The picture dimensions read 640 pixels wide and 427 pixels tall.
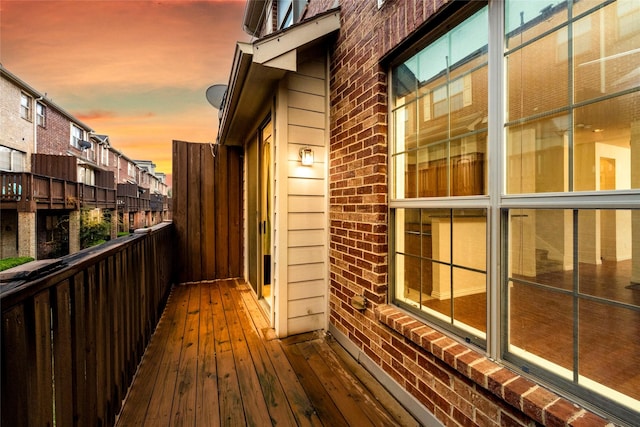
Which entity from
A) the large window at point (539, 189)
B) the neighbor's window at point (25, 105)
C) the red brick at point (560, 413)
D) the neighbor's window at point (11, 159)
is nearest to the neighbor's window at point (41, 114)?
the neighbor's window at point (25, 105)

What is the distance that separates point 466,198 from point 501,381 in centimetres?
87

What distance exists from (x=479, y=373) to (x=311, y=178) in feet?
6.72

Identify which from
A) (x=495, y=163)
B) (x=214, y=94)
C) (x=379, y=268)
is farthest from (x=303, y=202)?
(x=214, y=94)

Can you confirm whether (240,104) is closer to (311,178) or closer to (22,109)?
(311,178)

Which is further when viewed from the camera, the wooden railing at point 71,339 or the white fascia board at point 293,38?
the white fascia board at point 293,38

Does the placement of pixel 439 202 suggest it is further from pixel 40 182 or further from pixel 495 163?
pixel 40 182

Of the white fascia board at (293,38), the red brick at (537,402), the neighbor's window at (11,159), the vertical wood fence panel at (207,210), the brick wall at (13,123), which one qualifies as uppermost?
the brick wall at (13,123)

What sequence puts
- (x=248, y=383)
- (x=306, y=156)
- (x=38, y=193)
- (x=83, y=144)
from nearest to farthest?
1. (x=248, y=383)
2. (x=306, y=156)
3. (x=38, y=193)
4. (x=83, y=144)

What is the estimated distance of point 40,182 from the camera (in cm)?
985

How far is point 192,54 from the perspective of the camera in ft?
21.9

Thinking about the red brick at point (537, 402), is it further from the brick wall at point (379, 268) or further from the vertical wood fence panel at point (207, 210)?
the vertical wood fence panel at point (207, 210)

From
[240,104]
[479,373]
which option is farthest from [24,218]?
[479,373]

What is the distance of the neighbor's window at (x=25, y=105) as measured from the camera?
36.5 ft

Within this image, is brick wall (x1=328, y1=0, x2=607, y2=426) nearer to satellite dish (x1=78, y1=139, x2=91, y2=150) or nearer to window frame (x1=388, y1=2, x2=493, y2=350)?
window frame (x1=388, y1=2, x2=493, y2=350)
